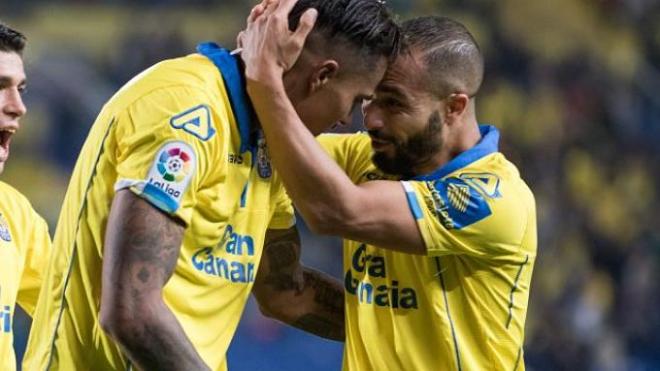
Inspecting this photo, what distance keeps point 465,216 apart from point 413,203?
16 centimetres

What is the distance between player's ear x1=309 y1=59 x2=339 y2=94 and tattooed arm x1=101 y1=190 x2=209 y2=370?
Answer: 56 centimetres

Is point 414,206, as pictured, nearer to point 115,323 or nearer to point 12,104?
point 115,323

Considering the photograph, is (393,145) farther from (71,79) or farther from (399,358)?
(71,79)

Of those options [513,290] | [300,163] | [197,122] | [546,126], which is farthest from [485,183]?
[546,126]

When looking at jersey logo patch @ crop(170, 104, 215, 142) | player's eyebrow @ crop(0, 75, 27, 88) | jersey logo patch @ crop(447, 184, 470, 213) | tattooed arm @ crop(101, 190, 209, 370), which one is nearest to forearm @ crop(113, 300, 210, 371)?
tattooed arm @ crop(101, 190, 209, 370)

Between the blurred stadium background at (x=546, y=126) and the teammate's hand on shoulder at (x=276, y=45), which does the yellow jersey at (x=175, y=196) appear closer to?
the teammate's hand on shoulder at (x=276, y=45)

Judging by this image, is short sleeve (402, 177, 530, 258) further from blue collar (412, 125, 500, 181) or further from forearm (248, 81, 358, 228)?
forearm (248, 81, 358, 228)

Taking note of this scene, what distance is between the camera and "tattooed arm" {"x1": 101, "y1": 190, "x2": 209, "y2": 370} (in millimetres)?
2322

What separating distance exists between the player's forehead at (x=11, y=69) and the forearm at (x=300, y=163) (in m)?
1.21

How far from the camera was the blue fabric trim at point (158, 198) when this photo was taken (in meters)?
2.33

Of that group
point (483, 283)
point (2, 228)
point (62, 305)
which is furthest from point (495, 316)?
point (2, 228)

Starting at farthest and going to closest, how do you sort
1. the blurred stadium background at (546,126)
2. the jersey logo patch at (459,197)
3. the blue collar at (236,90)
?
the blurred stadium background at (546,126)
the jersey logo patch at (459,197)
the blue collar at (236,90)

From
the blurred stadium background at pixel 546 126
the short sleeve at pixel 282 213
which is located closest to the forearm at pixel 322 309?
the short sleeve at pixel 282 213

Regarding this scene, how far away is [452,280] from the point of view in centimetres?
332
